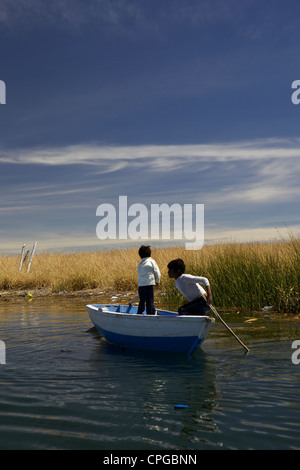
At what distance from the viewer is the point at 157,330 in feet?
30.3

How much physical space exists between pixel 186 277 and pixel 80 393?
3.20 metres

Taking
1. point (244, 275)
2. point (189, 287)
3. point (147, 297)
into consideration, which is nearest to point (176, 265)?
point (189, 287)

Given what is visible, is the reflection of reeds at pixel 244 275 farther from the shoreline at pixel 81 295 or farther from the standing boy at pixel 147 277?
the standing boy at pixel 147 277

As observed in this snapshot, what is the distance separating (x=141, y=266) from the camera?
10.4 m

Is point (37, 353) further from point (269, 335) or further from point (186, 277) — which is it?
point (269, 335)

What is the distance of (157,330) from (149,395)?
2451 mm

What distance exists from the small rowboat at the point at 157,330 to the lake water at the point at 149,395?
0.75 feet

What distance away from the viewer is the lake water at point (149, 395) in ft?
17.3

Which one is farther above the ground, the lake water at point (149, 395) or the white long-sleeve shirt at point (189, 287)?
the white long-sleeve shirt at point (189, 287)

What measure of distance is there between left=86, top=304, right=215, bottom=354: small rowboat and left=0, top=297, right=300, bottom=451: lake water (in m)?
0.23

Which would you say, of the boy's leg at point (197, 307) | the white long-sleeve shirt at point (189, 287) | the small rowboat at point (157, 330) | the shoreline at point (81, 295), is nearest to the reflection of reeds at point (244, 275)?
the shoreline at point (81, 295)

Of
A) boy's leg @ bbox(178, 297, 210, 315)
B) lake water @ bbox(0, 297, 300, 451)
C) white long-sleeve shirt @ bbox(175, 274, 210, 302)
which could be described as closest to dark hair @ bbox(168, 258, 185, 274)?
white long-sleeve shirt @ bbox(175, 274, 210, 302)

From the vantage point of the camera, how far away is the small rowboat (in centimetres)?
881

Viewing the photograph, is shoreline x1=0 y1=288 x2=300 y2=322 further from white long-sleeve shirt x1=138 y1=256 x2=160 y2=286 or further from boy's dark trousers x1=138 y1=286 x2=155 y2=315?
white long-sleeve shirt x1=138 y1=256 x2=160 y2=286
